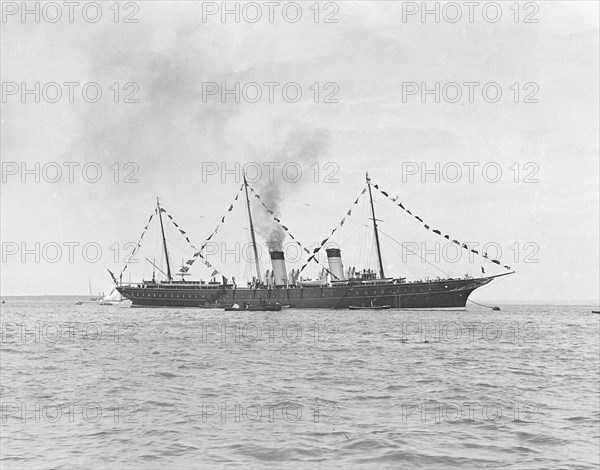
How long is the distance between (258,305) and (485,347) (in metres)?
64.8

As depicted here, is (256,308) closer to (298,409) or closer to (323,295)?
(323,295)

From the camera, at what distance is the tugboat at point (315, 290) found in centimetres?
8938

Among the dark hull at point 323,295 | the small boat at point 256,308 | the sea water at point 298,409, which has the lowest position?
the sea water at point 298,409

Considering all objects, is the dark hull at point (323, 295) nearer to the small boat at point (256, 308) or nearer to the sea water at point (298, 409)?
the small boat at point (256, 308)

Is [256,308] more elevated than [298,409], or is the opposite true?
[256,308]

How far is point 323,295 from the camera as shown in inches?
3767

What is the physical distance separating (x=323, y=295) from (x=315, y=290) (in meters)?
1.49

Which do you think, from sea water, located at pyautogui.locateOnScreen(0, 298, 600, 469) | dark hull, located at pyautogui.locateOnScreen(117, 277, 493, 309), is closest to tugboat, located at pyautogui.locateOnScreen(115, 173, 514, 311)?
dark hull, located at pyautogui.locateOnScreen(117, 277, 493, 309)

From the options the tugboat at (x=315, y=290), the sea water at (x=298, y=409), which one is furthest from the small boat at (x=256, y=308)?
the sea water at (x=298, y=409)

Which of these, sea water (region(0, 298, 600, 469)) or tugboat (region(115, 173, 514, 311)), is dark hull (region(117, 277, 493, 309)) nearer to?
tugboat (region(115, 173, 514, 311))

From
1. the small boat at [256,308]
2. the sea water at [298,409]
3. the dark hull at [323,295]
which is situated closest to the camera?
the sea water at [298,409]

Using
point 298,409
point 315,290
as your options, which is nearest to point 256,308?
point 315,290

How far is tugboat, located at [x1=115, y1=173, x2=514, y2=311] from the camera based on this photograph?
293 ft

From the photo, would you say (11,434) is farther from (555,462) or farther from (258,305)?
(258,305)
